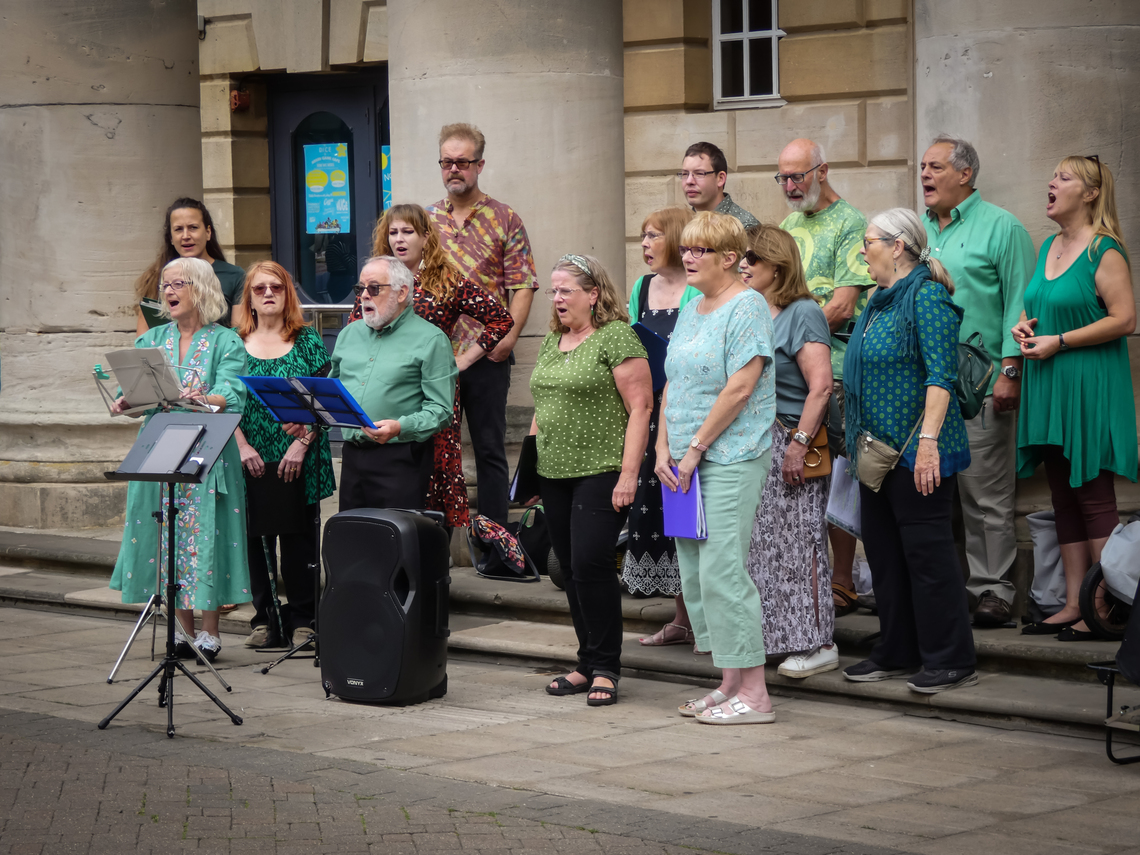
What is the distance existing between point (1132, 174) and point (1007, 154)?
0.55 meters

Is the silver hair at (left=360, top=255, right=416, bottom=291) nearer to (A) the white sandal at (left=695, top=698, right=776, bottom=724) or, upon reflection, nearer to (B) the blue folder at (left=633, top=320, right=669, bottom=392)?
(B) the blue folder at (left=633, top=320, right=669, bottom=392)

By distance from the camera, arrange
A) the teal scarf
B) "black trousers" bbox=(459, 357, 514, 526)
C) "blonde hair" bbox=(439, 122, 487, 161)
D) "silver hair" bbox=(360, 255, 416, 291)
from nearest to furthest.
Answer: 1. the teal scarf
2. "silver hair" bbox=(360, 255, 416, 291)
3. "blonde hair" bbox=(439, 122, 487, 161)
4. "black trousers" bbox=(459, 357, 514, 526)

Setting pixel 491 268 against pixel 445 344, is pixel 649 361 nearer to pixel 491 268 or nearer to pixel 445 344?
pixel 445 344

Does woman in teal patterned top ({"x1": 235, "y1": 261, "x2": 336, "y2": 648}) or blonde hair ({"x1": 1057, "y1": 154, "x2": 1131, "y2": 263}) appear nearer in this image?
blonde hair ({"x1": 1057, "y1": 154, "x2": 1131, "y2": 263})

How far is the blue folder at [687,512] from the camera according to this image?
21.6 feet

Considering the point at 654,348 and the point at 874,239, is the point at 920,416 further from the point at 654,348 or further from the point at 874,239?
the point at 654,348

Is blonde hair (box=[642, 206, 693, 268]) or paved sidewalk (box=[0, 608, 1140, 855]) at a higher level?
blonde hair (box=[642, 206, 693, 268])

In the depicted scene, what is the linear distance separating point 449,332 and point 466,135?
3.81ft

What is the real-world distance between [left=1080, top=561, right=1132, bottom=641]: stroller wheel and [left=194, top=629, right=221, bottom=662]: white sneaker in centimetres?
397

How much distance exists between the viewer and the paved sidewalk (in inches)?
201

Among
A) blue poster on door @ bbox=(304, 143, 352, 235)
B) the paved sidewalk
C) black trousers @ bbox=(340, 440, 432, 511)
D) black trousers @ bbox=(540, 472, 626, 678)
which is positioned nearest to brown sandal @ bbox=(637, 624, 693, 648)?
the paved sidewalk

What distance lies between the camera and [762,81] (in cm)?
1095

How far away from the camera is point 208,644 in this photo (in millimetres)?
8117

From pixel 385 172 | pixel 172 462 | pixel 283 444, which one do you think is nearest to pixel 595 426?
pixel 172 462
